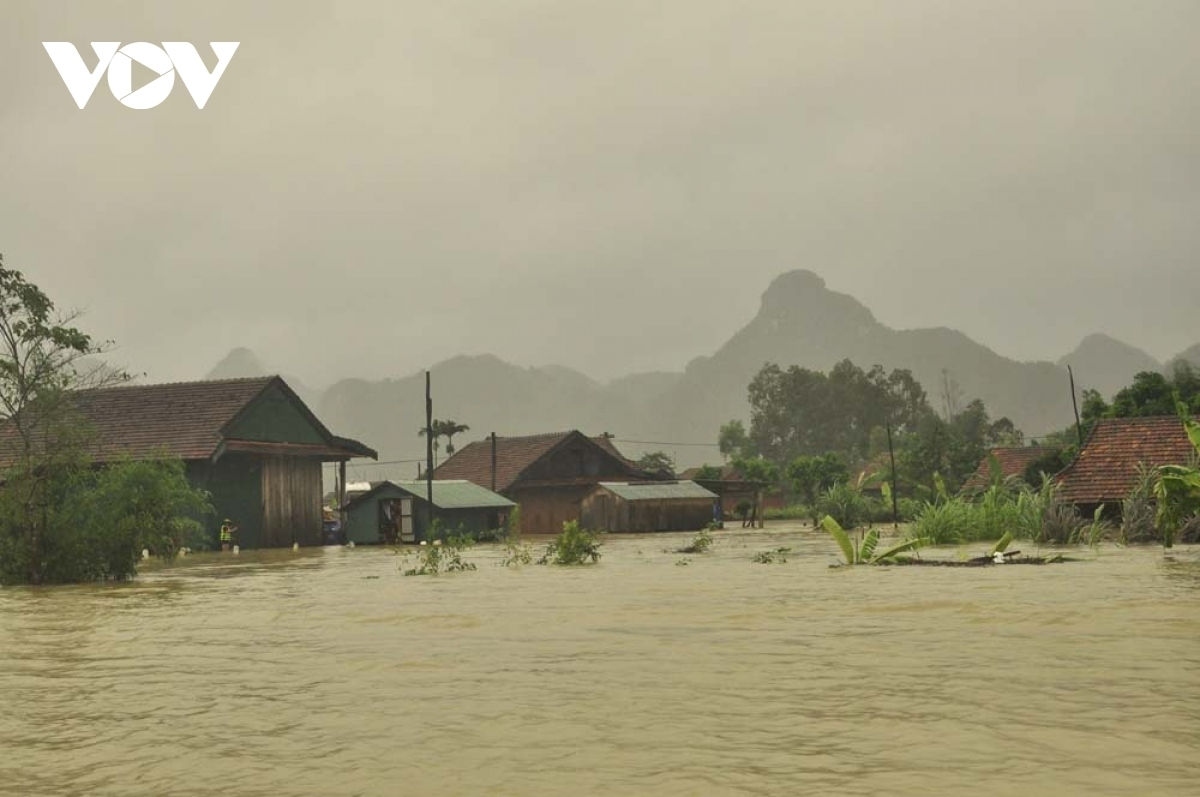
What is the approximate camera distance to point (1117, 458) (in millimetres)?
32062

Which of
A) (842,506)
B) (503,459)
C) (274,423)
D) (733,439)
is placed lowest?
(842,506)

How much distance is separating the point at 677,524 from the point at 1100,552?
3472cm

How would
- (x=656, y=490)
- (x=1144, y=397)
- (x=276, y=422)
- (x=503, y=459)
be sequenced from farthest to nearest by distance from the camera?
(x=503, y=459) → (x=656, y=490) → (x=276, y=422) → (x=1144, y=397)

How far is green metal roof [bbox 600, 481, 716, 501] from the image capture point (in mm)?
58125

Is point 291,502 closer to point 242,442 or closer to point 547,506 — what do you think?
point 242,442

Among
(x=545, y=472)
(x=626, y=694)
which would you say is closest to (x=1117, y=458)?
(x=626, y=694)

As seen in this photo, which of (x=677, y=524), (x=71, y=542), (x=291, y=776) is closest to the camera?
(x=291, y=776)

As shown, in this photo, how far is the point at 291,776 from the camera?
6746 mm

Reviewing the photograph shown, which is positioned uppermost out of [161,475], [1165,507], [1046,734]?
[161,475]

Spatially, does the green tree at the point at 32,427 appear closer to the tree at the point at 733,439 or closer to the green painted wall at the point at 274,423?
the green painted wall at the point at 274,423

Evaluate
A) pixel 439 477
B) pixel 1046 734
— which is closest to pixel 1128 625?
pixel 1046 734

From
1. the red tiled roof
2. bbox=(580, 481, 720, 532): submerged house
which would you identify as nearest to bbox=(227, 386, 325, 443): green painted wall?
bbox=(580, 481, 720, 532): submerged house

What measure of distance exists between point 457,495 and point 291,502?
7780 mm

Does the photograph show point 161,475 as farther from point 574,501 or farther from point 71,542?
point 574,501
